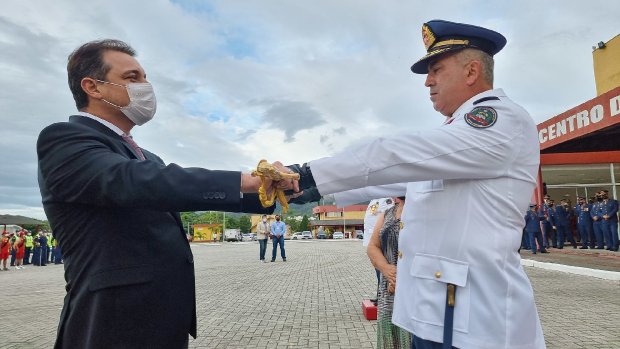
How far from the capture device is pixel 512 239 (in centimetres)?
168

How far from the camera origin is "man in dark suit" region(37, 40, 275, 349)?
145 cm

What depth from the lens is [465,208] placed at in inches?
66.0

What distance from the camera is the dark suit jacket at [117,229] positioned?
1.45m

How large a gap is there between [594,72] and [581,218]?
687cm

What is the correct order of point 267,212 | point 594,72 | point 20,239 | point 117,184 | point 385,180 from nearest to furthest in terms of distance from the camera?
point 117,184, point 385,180, point 267,212, point 594,72, point 20,239

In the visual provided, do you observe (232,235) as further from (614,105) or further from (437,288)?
(437,288)

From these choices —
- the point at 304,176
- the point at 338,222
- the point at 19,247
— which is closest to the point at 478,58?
the point at 304,176

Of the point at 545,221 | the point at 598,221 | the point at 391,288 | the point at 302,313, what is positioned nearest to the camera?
the point at 391,288

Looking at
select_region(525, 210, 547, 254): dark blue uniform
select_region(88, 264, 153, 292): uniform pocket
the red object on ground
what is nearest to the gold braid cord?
select_region(88, 264, 153, 292): uniform pocket

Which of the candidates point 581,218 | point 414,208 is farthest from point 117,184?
point 581,218

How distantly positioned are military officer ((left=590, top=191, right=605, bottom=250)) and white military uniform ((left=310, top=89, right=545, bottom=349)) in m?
15.9

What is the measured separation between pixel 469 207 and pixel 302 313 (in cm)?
562

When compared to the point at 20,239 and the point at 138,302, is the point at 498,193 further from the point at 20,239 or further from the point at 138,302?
the point at 20,239

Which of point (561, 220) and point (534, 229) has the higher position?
point (561, 220)
